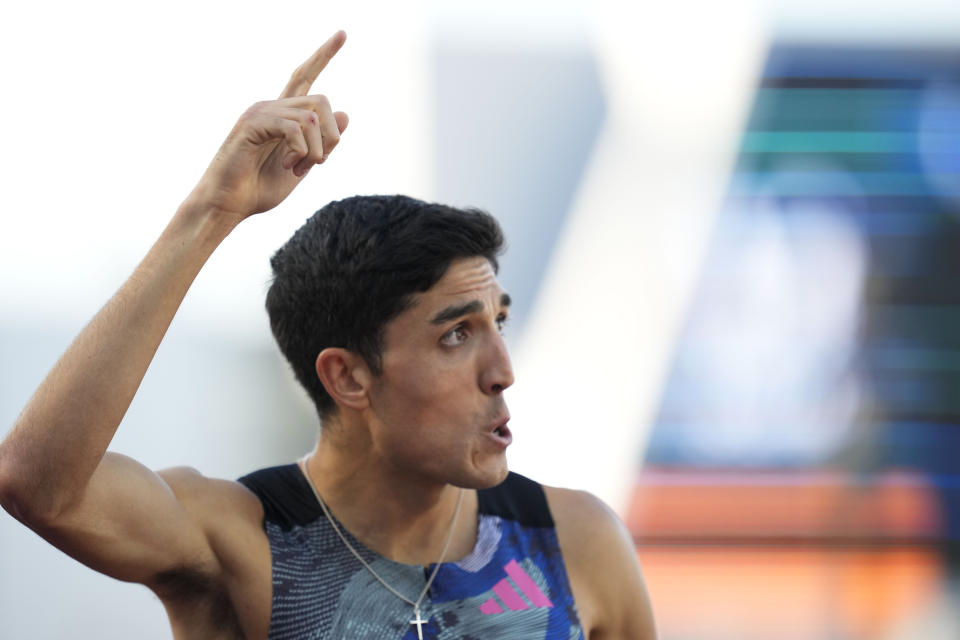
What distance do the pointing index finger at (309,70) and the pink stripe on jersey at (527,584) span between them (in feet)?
3.01

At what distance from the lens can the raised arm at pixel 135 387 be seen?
4.65 feet

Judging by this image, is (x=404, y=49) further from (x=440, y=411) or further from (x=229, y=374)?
(x=440, y=411)

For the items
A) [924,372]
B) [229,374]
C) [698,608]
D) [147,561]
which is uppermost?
[924,372]

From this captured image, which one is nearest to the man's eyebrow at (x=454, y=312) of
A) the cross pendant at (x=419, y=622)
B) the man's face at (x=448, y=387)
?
the man's face at (x=448, y=387)

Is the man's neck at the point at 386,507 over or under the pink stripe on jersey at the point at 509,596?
over

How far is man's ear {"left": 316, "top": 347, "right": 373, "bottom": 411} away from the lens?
1872 millimetres

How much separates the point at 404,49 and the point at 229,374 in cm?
123

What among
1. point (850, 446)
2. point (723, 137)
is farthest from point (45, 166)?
point (850, 446)

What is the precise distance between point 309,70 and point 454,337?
20.2 inches

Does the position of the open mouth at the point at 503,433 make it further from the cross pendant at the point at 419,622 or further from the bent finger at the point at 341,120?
the bent finger at the point at 341,120

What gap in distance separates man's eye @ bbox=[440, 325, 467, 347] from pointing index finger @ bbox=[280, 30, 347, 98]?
0.47 meters

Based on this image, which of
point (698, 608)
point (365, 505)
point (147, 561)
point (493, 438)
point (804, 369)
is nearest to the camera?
point (147, 561)

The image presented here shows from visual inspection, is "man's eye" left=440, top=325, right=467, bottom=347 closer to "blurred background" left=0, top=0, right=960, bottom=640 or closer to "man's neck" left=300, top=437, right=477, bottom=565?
"man's neck" left=300, top=437, right=477, bottom=565

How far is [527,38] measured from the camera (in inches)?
137
